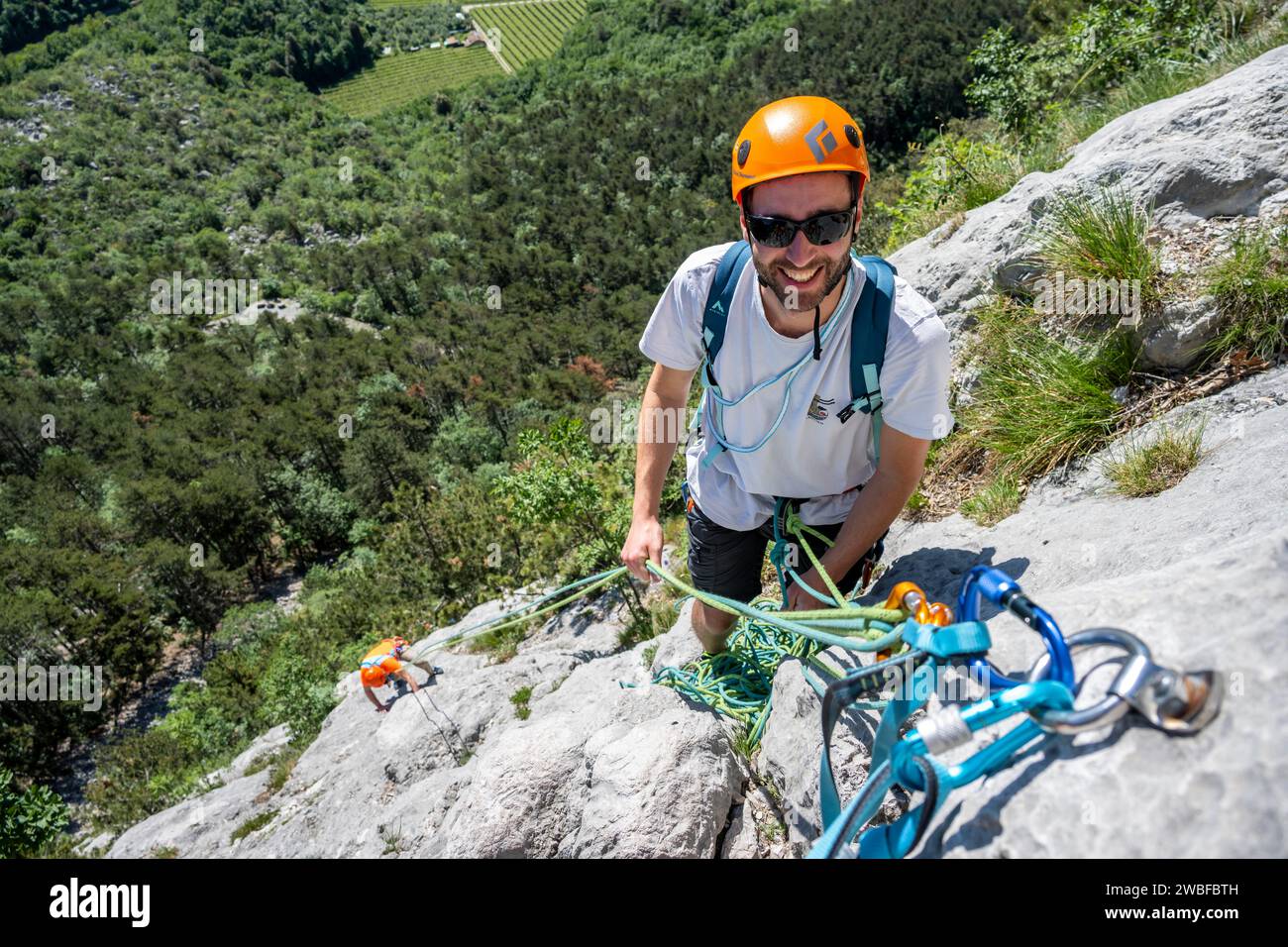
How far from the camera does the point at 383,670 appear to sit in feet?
21.3

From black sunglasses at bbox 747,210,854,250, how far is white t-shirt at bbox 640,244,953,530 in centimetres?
21

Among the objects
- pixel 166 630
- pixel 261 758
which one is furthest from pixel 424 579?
pixel 166 630

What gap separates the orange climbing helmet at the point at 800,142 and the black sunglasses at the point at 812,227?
0.15m

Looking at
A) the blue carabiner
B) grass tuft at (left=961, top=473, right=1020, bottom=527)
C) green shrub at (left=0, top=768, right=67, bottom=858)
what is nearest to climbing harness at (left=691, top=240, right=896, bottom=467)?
the blue carabiner

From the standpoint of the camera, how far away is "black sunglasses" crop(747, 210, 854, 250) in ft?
8.16

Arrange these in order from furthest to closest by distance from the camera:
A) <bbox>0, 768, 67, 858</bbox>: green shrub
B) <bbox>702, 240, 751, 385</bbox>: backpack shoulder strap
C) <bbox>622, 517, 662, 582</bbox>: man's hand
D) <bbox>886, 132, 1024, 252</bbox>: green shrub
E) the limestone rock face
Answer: <bbox>0, 768, 67, 858</bbox>: green shrub, <bbox>886, 132, 1024, 252</bbox>: green shrub, the limestone rock face, <bbox>622, 517, 662, 582</bbox>: man's hand, <bbox>702, 240, 751, 385</bbox>: backpack shoulder strap

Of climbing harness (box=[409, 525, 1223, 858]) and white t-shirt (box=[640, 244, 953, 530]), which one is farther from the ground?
white t-shirt (box=[640, 244, 953, 530])

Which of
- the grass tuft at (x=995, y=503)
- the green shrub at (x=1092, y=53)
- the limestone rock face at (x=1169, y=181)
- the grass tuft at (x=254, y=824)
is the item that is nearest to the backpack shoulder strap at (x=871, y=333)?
the grass tuft at (x=995, y=503)

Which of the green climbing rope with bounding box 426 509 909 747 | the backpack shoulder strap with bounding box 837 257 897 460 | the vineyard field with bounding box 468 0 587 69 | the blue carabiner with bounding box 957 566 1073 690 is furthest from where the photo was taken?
the vineyard field with bounding box 468 0 587 69

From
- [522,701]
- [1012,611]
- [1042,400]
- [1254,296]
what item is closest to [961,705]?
[1012,611]

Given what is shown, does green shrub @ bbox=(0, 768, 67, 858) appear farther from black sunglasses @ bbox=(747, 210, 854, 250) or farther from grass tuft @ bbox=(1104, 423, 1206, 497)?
grass tuft @ bbox=(1104, 423, 1206, 497)

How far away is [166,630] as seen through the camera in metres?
35.3
